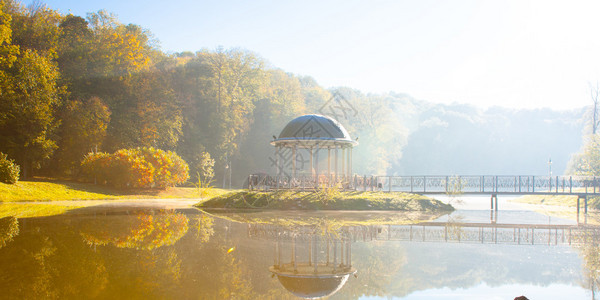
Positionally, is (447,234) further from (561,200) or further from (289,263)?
(561,200)

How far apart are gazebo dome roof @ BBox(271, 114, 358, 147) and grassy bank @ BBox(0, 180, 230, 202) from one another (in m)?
8.40

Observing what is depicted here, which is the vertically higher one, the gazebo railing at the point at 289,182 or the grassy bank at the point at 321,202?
the gazebo railing at the point at 289,182

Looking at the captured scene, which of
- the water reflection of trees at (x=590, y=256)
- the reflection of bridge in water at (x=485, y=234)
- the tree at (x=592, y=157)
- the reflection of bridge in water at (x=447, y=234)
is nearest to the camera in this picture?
the water reflection of trees at (x=590, y=256)

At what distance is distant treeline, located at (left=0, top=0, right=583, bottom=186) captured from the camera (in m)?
31.5

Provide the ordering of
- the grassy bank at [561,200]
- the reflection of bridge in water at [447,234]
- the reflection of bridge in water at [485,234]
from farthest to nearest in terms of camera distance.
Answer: the grassy bank at [561,200], the reflection of bridge in water at [485,234], the reflection of bridge in water at [447,234]

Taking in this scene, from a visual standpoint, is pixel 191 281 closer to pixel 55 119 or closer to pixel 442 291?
pixel 442 291

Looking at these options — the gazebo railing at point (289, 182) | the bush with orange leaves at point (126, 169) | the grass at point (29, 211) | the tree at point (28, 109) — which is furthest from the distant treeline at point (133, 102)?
the gazebo railing at point (289, 182)

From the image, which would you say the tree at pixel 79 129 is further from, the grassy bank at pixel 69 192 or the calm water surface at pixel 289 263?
the calm water surface at pixel 289 263

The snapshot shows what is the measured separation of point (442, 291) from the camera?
579 centimetres

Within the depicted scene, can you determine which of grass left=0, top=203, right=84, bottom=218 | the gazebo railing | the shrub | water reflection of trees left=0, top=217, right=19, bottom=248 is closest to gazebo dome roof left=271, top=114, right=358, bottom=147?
the gazebo railing

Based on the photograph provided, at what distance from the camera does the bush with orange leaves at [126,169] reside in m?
32.5

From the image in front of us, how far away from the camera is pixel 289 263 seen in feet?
24.2

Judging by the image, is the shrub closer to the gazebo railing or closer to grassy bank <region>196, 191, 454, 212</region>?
grassy bank <region>196, 191, 454, 212</region>

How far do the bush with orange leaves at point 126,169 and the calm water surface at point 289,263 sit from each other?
67.8ft
